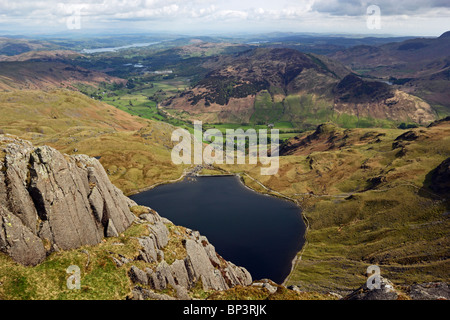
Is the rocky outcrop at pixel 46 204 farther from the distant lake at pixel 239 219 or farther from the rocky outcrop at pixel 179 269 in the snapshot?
the distant lake at pixel 239 219

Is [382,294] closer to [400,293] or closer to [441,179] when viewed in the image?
[400,293]

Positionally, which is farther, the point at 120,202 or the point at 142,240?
the point at 120,202

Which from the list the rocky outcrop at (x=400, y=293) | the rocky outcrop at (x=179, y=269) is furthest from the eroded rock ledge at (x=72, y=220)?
the rocky outcrop at (x=400, y=293)

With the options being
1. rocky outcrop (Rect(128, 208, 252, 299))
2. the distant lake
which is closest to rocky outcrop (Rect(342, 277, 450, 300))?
rocky outcrop (Rect(128, 208, 252, 299))

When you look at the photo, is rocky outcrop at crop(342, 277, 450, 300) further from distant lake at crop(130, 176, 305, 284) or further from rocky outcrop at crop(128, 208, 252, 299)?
distant lake at crop(130, 176, 305, 284)

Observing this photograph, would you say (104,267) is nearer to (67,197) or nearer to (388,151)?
(67,197)
